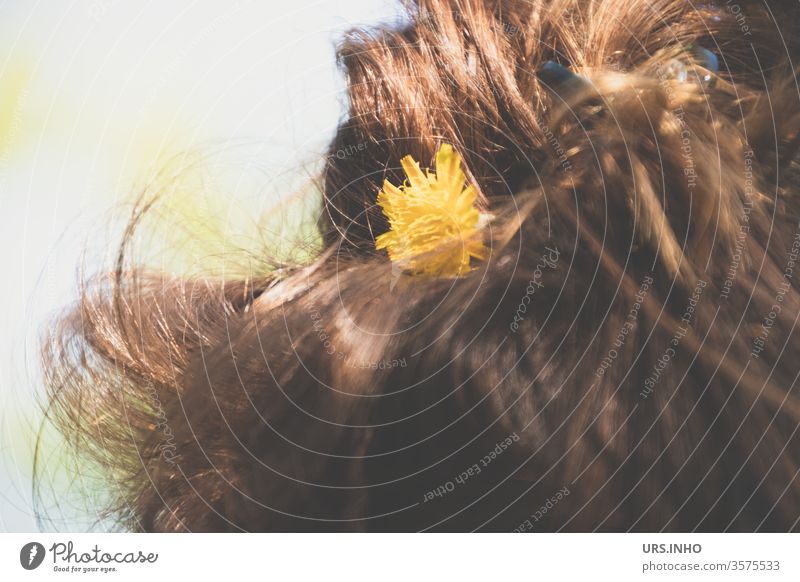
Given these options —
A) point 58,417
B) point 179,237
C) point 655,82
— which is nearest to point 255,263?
point 179,237

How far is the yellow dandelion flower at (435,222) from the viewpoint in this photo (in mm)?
535

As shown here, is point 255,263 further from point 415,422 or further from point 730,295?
point 730,295

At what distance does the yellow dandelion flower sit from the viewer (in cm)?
54

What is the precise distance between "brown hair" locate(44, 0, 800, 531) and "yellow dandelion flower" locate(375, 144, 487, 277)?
0.01 m
